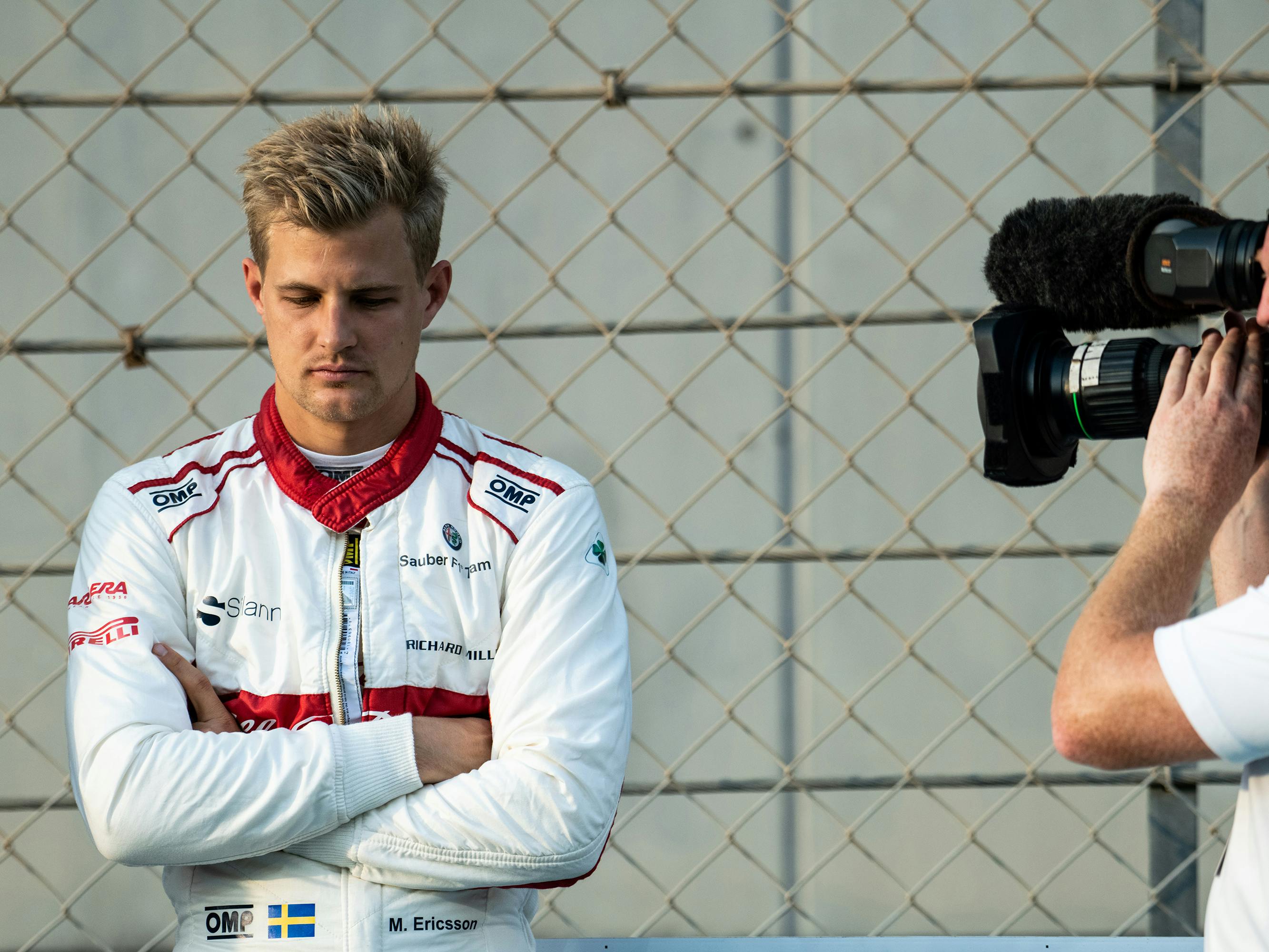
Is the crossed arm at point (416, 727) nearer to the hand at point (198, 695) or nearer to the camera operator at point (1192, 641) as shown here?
the hand at point (198, 695)

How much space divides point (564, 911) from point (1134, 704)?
110 cm

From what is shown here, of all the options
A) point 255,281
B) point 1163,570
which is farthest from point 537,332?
point 1163,570

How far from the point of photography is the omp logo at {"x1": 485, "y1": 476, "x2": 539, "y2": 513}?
110cm

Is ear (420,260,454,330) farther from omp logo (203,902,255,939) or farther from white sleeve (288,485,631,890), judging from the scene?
omp logo (203,902,255,939)

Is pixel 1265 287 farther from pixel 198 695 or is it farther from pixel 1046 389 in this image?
pixel 198 695

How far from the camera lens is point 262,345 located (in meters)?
1.54

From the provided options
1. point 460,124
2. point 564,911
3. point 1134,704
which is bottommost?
point 564,911

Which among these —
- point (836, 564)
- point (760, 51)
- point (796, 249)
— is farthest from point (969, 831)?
point (760, 51)

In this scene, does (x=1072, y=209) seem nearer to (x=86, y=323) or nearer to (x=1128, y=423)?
(x=1128, y=423)

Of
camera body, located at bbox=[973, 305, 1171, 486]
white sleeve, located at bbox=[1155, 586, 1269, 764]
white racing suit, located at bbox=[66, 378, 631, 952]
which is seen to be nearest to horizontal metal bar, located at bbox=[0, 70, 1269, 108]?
white racing suit, located at bbox=[66, 378, 631, 952]

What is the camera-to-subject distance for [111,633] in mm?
998

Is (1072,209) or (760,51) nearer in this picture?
(1072,209)

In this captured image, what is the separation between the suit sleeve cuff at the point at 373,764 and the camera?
0.95 metres

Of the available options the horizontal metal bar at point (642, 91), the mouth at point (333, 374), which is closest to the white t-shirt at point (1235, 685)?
the mouth at point (333, 374)
